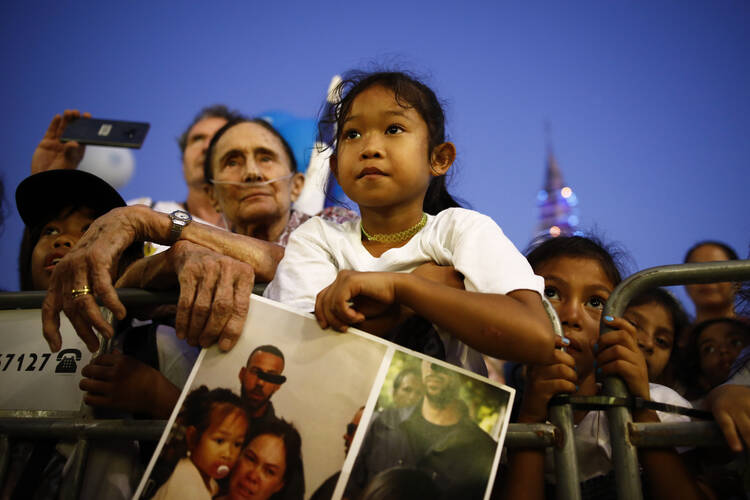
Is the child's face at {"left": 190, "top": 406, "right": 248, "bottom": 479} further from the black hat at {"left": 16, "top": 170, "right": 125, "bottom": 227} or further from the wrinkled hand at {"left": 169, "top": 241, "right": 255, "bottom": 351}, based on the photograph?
the black hat at {"left": 16, "top": 170, "right": 125, "bottom": 227}

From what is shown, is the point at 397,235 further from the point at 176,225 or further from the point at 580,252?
the point at 580,252

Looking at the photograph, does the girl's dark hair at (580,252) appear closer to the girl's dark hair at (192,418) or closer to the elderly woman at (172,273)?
the elderly woman at (172,273)

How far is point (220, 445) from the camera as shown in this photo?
42.7 inches

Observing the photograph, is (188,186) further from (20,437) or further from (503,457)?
(503,457)

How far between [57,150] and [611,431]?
3.30 m

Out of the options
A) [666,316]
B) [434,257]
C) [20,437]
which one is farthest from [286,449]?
[666,316]

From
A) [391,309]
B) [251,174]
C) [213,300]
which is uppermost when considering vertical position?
[251,174]

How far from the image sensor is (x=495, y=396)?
43.9 inches

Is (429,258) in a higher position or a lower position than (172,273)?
higher

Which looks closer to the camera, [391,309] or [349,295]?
[349,295]

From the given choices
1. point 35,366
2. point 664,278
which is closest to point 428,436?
point 664,278

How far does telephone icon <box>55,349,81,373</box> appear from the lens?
4.82 feet

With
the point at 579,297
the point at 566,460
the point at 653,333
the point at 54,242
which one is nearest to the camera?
the point at 566,460

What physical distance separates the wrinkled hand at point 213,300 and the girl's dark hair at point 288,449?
7.2 inches
